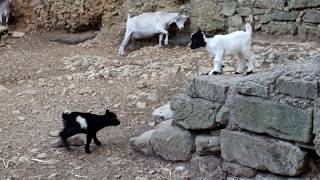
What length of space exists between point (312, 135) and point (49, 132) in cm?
338

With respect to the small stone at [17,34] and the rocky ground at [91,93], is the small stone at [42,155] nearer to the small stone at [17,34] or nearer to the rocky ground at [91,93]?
the rocky ground at [91,93]

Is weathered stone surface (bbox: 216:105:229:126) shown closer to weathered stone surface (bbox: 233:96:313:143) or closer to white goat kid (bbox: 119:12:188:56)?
weathered stone surface (bbox: 233:96:313:143)

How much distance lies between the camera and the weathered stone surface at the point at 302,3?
9.03m

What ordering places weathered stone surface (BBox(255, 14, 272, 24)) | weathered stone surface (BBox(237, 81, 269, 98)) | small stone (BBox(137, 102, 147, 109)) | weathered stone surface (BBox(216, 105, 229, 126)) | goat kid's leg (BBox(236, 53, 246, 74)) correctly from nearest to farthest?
weathered stone surface (BBox(237, 81, 269, 98))
weathered stone surface (BBox(216, 105, 229, 126))
goat kid's leg (BBox(236, 53, 246, 74))
small stone (BBox(137, 102, 147, 109))
weathered stone surface (BBox(255, 14, 272, 24))

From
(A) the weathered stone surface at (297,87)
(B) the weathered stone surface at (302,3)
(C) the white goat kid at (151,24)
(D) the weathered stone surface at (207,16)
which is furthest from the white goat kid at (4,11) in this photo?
(A) the weathered stone surface at (297,87)

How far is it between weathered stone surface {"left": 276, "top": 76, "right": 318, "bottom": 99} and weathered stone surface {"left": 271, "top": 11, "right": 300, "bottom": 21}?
5.06 m

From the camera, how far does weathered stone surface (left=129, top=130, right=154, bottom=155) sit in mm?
5734

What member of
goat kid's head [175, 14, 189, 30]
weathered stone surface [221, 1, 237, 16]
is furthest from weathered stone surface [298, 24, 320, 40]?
goat kid's head [175, 14, 189, 30]

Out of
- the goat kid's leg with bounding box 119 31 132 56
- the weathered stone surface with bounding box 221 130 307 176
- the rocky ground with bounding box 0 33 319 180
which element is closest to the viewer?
the weathered stone surface with bounding box 221 130 307 176

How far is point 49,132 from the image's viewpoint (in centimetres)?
670

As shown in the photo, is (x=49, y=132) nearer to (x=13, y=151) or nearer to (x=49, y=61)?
(x=13, y=151)

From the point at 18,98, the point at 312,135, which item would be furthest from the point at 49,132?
the point at 312,135

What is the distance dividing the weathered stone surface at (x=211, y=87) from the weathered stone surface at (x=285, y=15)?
4285mm

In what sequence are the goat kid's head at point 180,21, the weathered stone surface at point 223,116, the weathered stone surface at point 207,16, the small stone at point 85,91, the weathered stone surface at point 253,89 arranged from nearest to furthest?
the weathered stone surface at point 253,89 → the weathered stone surface at point 223,116 → the small stone at point 85,91 → the weathered stone surface at point 207,16 → the goat kid's head at point 180,21
